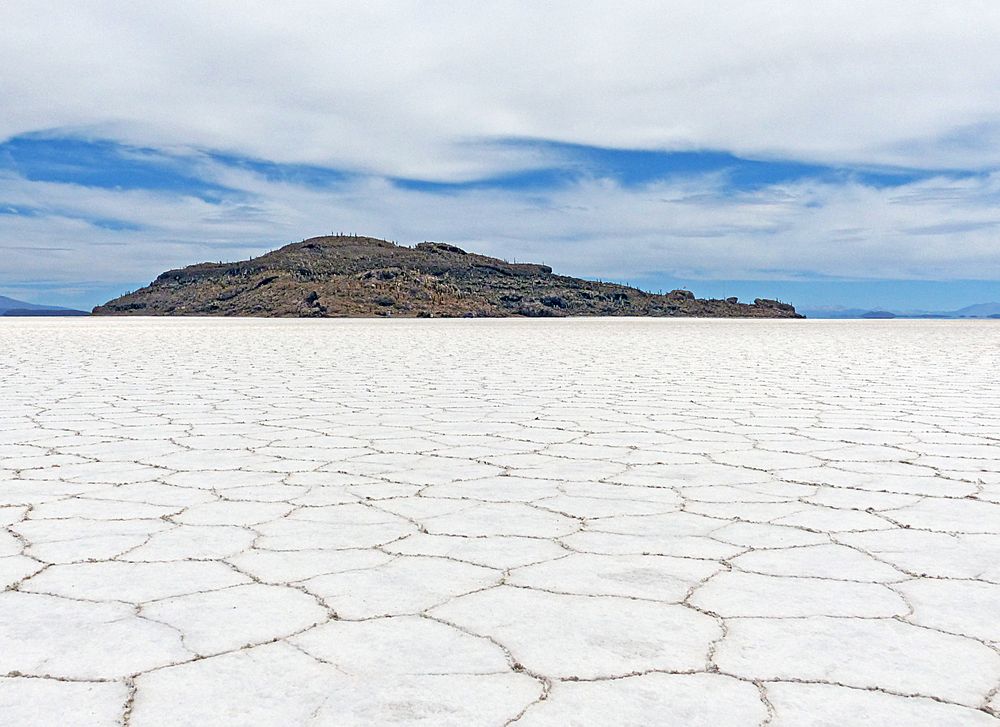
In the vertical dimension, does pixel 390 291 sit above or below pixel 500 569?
above

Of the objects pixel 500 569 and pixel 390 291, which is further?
pixel 390 291

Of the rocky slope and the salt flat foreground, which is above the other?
the rocky slope

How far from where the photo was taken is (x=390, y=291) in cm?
5059

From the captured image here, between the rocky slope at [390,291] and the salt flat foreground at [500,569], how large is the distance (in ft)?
134

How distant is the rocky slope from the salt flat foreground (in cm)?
4078

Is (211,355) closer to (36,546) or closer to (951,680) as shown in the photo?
(36,546)

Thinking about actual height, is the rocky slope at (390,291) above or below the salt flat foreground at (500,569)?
above

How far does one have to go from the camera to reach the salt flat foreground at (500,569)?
137 cm

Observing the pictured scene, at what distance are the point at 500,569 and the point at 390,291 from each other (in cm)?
4916

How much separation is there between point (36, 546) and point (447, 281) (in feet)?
197

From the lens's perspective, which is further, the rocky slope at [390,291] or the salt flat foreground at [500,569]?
the rocky slope at [390,291]

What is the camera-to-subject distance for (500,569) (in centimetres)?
200

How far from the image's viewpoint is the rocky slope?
48781 mm

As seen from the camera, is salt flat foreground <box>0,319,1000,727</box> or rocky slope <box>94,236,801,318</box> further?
rocky slope <box>94,236,801,318</box>
